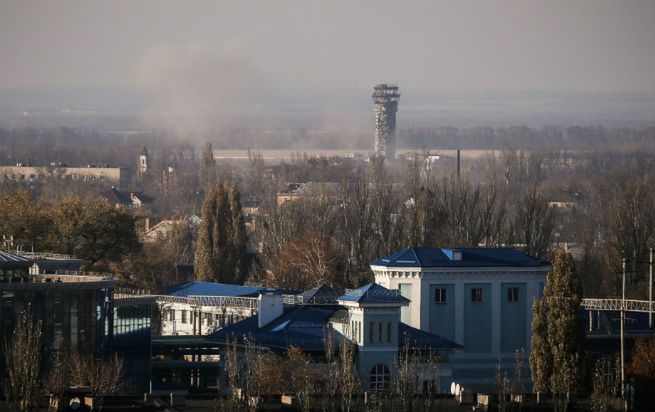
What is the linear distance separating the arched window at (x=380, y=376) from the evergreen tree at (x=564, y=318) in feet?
14.5

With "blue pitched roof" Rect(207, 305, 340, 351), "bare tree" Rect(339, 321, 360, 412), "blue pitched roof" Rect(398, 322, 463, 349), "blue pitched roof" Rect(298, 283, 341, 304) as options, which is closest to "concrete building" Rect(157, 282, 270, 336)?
"blue pitched roof" Rect(298, 283, 341, 304)

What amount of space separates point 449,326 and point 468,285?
1416mm

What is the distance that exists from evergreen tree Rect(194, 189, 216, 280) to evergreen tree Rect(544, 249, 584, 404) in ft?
103

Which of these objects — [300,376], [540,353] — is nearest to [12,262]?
[300,376]

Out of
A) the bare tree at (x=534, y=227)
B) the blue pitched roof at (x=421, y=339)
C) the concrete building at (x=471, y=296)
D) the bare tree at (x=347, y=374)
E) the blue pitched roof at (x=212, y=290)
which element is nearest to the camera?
the bare tree at (x=347, y=374)

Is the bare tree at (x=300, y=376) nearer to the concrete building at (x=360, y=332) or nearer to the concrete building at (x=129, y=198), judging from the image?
the concrete building at (x=360, y=332)

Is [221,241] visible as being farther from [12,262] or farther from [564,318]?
[564,318]

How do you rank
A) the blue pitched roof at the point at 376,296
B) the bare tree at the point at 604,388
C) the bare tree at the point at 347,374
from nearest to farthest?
the bare tree at the point at 347,374 → the bare tree at the point at 604,388 → the blue pitched roof at the point at 376,296

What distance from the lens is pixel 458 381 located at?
206 feet

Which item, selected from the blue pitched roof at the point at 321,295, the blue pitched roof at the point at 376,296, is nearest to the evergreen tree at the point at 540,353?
the blue pitched roof at the point at 376,296

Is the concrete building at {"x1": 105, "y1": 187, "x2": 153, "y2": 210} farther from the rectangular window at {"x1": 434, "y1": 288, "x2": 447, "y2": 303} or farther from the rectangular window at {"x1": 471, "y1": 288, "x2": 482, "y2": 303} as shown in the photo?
the rectangular window at {"x1": 434, "y1": 288, "x2": 447, "y2": 303}

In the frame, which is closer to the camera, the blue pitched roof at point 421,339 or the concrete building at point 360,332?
the concrete building at point 360,332

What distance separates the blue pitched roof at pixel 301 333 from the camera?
6034 cm

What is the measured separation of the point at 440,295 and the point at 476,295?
1.18 m
